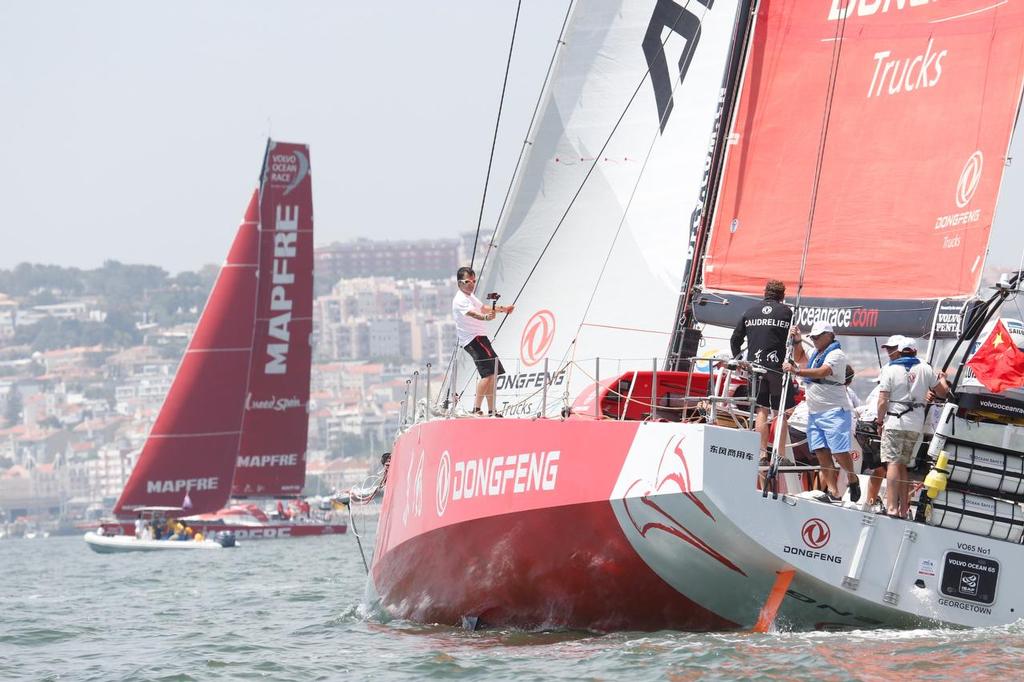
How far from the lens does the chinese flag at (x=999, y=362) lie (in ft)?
28.0

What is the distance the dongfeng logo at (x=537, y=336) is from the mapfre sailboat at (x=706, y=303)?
16mm

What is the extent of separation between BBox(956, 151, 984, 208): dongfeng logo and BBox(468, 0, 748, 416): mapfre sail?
229cm

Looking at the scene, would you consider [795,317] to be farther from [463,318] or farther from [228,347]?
[228,347]

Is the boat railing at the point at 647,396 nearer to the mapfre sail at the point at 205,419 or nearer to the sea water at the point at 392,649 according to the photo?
Answer: the sea water at the point at 392,649

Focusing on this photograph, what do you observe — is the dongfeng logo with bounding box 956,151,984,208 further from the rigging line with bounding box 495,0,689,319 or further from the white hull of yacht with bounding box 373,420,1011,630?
the rigging line with bounding box 495,0,689,319

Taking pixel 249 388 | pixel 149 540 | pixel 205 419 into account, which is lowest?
pixel 149 540

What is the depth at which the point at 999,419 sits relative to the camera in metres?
8.65

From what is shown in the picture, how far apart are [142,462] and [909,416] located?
30794mm

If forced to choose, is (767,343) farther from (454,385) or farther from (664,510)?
(454,385)

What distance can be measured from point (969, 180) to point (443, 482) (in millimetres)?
3592

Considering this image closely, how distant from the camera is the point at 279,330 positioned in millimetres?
40406

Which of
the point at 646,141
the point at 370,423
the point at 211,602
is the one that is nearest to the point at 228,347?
the point at 211,602

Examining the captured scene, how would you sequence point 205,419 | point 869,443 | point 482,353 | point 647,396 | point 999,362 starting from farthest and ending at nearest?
point 205,419
point 482,353
point 869,443
point 647,396
point 999,362

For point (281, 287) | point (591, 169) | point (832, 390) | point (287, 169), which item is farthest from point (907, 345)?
point (287, 169)
